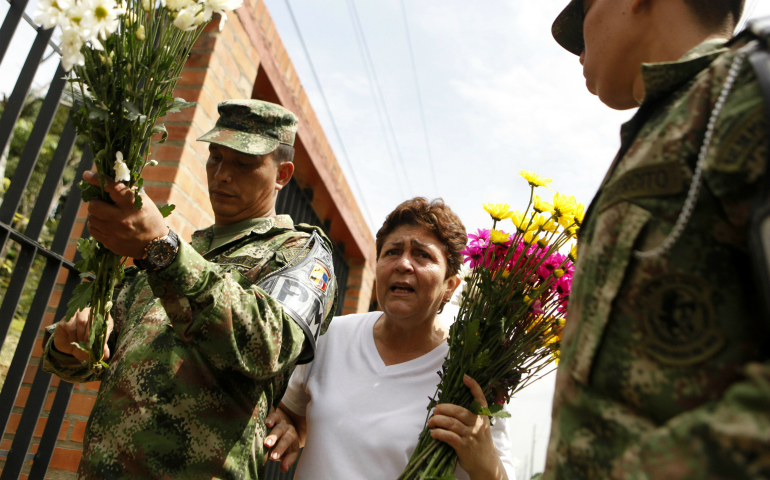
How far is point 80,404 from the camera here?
2365mm

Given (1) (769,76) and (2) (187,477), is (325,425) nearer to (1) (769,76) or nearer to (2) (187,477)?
(2) (187,477)

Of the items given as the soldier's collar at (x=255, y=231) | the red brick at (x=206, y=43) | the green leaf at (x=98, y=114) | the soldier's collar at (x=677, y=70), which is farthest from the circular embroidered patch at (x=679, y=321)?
the red brick at (x=206, y=43)

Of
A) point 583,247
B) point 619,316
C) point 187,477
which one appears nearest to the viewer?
point 619,316

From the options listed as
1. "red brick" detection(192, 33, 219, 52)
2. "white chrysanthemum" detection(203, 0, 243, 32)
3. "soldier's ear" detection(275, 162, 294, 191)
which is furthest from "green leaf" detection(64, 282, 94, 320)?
"red brick" detection(192, 33, 219, 52)

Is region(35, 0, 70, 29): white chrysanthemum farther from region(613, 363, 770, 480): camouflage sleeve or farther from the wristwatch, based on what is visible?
region(613, 363, 770, 480): camouflage sleeve

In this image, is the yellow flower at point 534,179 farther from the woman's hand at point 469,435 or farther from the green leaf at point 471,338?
the woman's hand at point 469,435

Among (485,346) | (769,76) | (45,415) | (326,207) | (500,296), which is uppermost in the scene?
(326,207)

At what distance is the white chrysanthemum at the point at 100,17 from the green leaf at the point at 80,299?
63 centimetres

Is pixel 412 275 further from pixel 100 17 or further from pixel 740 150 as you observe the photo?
pixel 740 150

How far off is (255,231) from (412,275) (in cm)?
67

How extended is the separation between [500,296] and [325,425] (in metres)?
0.74

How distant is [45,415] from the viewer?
2463 mm

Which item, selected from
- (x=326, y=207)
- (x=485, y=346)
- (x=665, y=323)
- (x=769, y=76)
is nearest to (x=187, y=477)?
(x=485, y=346)

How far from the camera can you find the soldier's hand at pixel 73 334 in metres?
1.55
